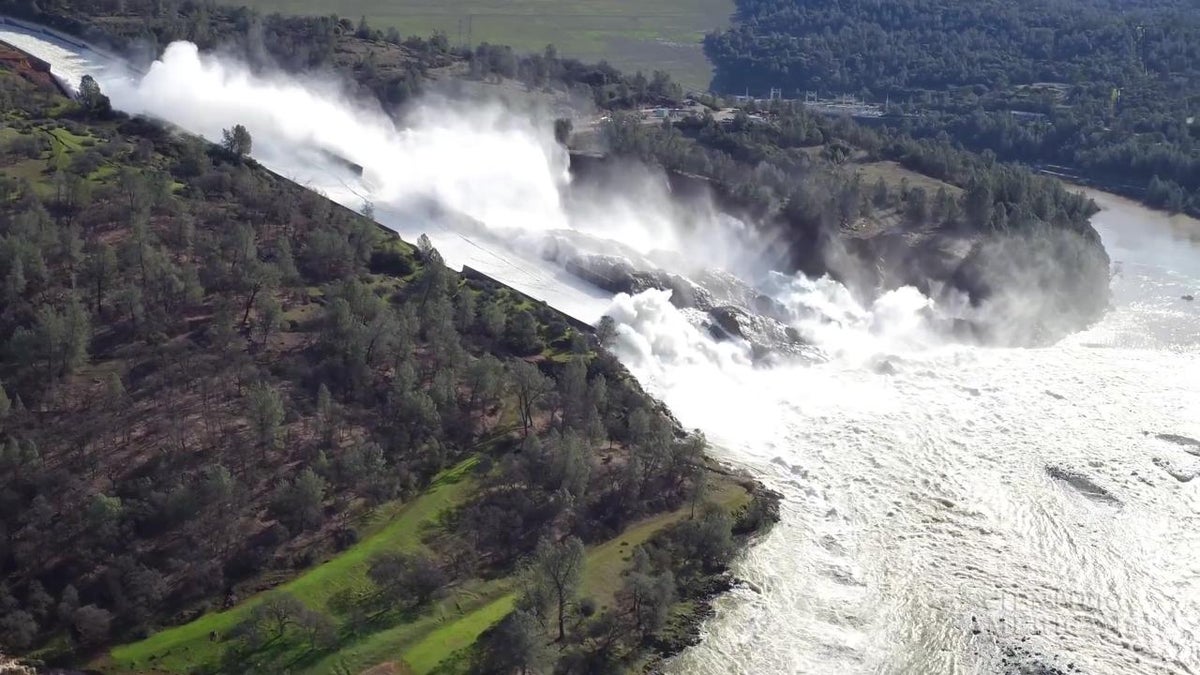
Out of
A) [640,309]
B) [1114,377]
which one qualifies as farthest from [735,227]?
[1114,377]

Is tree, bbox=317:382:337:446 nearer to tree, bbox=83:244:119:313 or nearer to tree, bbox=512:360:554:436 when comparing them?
tree, bbox=512:360:554:436

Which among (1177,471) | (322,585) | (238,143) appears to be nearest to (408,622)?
(322,585)

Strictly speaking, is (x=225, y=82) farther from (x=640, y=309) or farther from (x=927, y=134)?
(x=927, y=134)

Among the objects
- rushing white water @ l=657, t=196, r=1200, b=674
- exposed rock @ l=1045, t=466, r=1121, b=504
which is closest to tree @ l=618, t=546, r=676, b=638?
rushing white water @ l=657, t=196, r=1200, b=674

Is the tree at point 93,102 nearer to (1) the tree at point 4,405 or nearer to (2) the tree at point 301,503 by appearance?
(1) the tree at point 4,405

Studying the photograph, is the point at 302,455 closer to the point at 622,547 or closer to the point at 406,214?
the point at 622,547

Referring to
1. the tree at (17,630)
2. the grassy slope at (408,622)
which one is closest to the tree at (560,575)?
the grassy slope at (408,622)

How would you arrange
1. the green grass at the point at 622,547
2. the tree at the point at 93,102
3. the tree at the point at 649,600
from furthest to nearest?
the tree at the point at 93,102, the green grass at the point at 622,547, the tree at the point at 649,600

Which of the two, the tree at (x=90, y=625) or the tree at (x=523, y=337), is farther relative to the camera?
the tree at (x=523, y=337)
